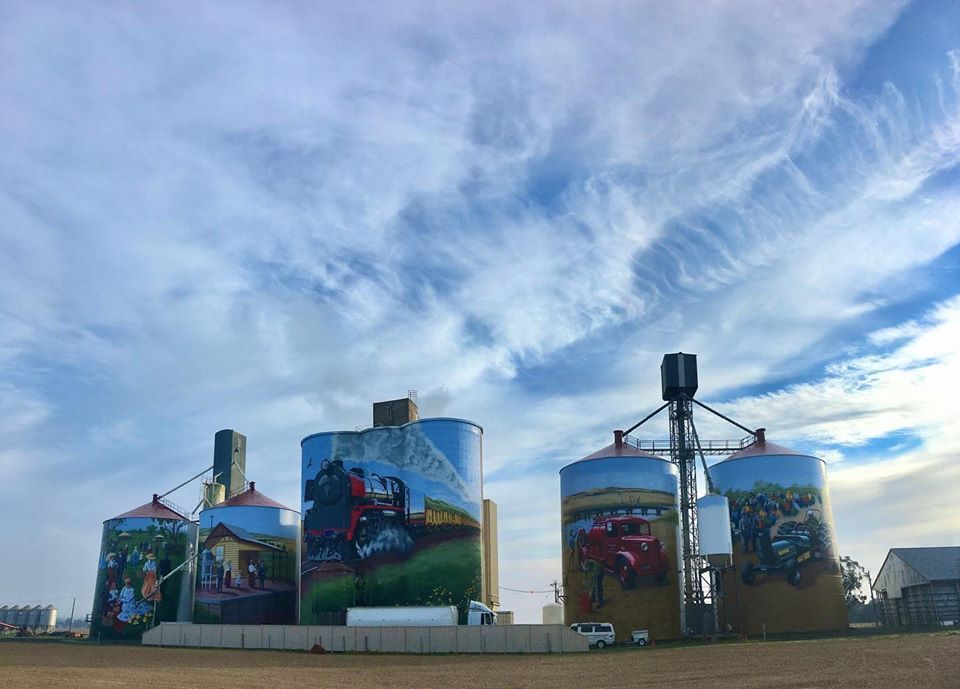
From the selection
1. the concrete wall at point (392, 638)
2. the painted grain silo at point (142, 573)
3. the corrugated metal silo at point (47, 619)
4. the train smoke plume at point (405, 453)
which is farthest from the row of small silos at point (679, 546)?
the corrugated metal silo at point (47, 619)

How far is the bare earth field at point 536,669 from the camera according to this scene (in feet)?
99.6

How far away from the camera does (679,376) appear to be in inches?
2972

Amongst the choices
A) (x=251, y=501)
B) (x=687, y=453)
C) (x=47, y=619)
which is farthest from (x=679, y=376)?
(x=47, y=619)

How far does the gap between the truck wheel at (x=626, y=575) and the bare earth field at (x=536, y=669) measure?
13.8 meters

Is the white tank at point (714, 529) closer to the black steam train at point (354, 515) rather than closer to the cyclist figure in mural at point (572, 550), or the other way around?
the cyclist figure in mural at point (572, 550)

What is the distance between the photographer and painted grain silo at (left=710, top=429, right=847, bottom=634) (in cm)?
6438

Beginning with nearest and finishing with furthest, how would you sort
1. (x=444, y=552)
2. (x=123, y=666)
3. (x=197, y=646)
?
1. (x=123, y=666)
2. (x=197, y=646)
3. (x=444, y=552)

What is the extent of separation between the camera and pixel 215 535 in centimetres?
7662

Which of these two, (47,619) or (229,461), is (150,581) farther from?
(47,619)

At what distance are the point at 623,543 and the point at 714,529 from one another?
7.64 meters

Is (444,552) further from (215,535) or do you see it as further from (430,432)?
(215,535)

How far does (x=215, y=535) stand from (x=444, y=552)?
78.1ft

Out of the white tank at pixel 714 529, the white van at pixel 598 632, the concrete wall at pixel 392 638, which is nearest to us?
the concrete wall at pixel 392 638

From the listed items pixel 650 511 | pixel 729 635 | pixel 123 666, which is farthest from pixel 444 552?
pixel 123 666
